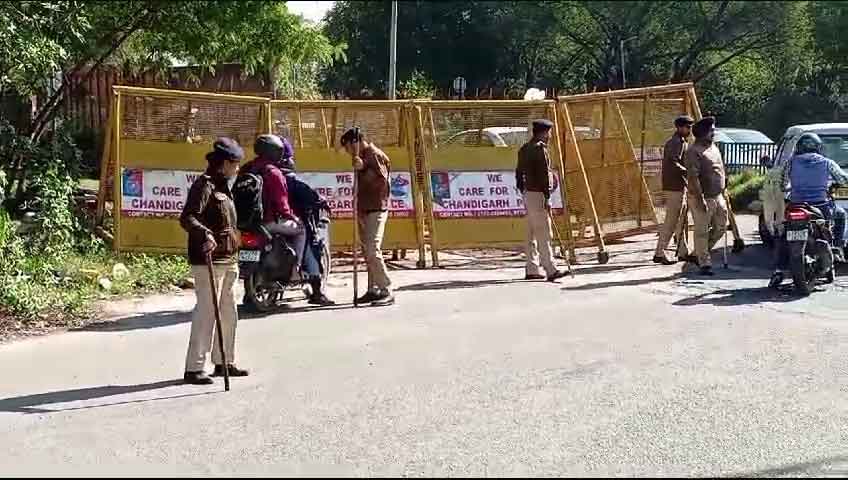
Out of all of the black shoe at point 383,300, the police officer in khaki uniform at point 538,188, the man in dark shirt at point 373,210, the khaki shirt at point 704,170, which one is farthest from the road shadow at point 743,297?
the man in dark shirt at point 373,210

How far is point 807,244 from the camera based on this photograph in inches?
449

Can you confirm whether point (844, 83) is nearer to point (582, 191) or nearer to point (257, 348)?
point (582, 191)

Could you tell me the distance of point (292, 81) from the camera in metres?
25.4

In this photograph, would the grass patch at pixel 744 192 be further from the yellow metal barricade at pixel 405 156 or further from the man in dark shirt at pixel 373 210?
the man in dark shirt at pixel 373 210

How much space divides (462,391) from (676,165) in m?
6.63

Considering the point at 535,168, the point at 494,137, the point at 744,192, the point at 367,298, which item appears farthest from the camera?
the point at 744,192

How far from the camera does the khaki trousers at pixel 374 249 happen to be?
11.0 meters

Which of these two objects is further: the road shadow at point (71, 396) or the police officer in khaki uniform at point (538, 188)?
the police officer in khaki uniform at point (538, 188)

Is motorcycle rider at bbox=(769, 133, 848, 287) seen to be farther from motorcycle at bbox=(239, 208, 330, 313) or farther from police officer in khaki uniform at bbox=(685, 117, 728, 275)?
motorcycle at bbox=(239, 208, 330, 313)

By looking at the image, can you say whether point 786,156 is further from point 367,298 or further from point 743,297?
point 367,298

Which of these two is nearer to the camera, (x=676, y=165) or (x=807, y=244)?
(x=807, y=244)

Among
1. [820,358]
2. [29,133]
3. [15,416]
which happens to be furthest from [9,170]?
[820,358]

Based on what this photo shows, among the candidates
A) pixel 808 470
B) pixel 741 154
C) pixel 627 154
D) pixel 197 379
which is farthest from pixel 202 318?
pixel 741 154

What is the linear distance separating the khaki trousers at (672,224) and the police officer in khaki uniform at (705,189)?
0.46m
